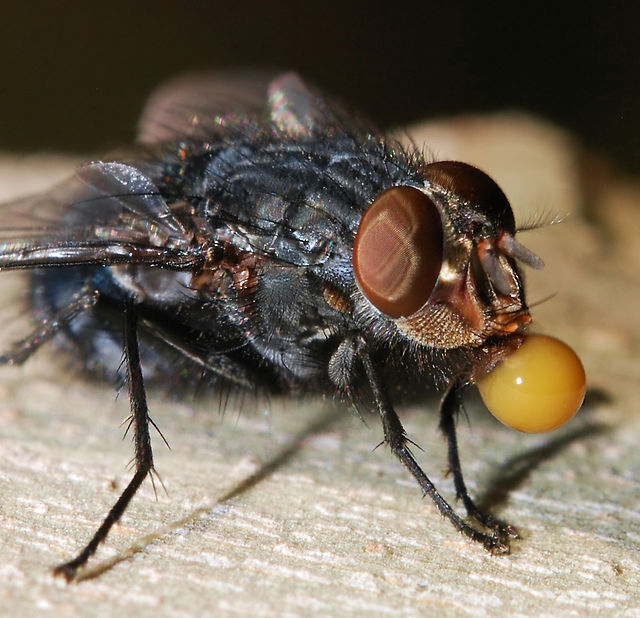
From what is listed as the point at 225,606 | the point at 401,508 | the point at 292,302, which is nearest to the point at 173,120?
the point at 292,302

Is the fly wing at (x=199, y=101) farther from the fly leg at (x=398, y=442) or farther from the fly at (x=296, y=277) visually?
the fly leg at (x=398, y=442)

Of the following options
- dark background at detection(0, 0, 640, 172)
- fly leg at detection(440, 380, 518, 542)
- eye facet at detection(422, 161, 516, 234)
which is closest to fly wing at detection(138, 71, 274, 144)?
dark background at detection(0, 0, 640, 172)

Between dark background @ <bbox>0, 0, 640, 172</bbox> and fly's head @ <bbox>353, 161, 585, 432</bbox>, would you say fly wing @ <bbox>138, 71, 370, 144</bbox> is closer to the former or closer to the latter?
dark background @ <bbox>0, 0, 640, 172</bbox>

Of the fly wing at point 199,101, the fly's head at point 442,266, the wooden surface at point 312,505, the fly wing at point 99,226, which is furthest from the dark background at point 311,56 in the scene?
the fly's head at point 442,266

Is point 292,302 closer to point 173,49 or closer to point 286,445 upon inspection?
point 286,445

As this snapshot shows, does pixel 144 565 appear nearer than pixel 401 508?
Yes

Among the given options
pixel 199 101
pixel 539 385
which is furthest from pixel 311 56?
pixel 539 385
